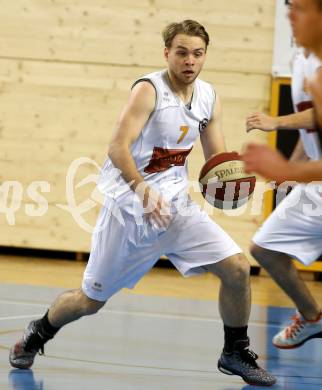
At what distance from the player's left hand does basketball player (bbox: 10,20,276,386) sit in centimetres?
240

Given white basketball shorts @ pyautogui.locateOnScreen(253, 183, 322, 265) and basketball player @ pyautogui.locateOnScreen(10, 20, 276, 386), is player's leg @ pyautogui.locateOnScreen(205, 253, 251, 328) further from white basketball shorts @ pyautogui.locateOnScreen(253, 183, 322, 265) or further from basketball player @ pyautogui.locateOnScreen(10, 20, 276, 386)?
white basketball shorts @ pyautogui.locateOnScreen(253, 183, 322, 265)

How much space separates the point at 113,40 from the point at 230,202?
5762mm

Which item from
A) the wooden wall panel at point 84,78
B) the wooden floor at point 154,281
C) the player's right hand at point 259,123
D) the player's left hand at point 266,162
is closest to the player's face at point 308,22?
the player's left hand at point 266,162

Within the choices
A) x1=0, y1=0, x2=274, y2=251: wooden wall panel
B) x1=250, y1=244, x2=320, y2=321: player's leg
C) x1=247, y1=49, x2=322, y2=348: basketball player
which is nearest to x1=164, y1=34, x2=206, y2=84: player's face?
x1=247, y1=49, x2=322, y2=348: basketball player

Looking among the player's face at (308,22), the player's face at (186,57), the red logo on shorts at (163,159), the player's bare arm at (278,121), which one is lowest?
the red logo on shorts at (163,159)

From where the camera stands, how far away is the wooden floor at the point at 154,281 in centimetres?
907

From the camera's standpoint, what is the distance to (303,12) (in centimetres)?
265

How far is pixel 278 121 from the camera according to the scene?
5.29 metres

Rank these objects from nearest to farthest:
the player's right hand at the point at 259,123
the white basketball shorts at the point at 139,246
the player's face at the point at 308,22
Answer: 1. the player's face at the point at 308,22
2. the player's right hand at the point at 259,123
3. the white basketball shorts at the point at 139,246

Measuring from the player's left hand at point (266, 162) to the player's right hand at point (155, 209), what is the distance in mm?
2175

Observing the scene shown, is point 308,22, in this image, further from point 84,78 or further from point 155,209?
point 84,78

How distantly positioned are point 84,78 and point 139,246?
19.1ft

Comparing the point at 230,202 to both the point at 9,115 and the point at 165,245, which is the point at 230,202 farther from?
the point at 9,115

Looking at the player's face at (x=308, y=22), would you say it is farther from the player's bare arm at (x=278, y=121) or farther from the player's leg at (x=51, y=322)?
the player's leg at (x=51, y=322)
